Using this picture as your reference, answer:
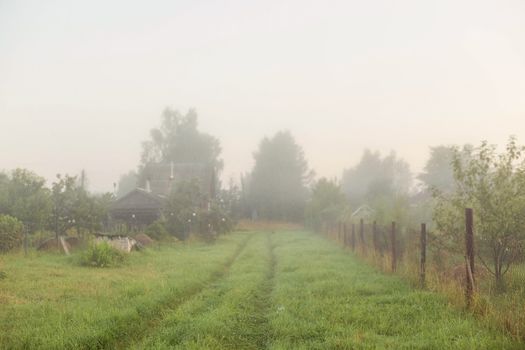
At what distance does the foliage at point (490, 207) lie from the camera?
10875mm

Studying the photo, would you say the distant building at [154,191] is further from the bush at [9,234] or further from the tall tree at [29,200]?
the bush at [9,234]

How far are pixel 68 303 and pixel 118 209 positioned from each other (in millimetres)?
28536

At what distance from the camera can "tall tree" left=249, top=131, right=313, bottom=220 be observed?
6372 cm

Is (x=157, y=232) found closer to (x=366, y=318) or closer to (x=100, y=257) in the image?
(x=100, y=257)

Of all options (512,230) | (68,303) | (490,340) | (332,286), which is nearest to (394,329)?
(490,340)

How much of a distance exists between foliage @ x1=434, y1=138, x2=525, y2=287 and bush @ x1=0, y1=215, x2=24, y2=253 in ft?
56.5

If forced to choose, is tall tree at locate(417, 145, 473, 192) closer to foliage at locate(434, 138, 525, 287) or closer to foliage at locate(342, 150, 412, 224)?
foliage at locate(342, 150, 412, 224)

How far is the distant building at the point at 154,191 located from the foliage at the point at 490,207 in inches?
961

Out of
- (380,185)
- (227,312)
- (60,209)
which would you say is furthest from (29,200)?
(380,185)

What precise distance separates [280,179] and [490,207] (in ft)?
183

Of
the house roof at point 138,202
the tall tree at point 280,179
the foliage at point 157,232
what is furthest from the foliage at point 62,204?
the tall tree at point 280,179

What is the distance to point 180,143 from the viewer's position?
74688mm

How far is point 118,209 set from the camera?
37.5m

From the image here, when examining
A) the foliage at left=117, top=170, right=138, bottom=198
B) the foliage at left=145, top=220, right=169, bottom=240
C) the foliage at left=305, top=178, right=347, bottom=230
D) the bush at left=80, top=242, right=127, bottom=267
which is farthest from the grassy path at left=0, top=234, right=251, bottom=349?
the foliage at left=117, top=170, right=138, bottom=198
